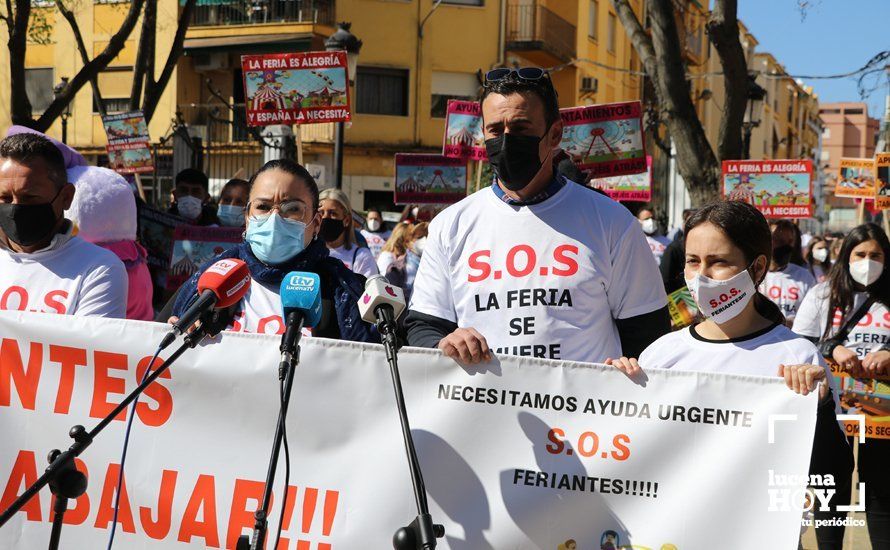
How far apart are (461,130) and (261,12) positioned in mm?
19660

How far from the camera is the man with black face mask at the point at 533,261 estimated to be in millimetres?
3537

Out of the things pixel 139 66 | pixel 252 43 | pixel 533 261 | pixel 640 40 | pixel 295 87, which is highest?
pixel 252 43

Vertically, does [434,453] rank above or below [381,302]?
below

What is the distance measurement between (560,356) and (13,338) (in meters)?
1.84

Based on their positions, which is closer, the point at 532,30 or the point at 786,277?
Answer: the point at 786,277

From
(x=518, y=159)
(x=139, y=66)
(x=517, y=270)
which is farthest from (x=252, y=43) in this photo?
(x=517, y=270)

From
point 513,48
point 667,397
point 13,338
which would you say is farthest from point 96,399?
point 513,48

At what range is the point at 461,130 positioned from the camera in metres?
12.0

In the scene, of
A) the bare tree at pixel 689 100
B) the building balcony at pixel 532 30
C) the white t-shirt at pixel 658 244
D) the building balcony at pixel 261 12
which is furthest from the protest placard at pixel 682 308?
the building balcony at pixel 532 30

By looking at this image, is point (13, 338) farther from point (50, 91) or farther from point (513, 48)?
point (50, 91)

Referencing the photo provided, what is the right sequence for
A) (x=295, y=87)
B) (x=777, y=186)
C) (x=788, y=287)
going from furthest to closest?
(x=777, y=186)
(x=295, y=87)
(x=788, y=287)

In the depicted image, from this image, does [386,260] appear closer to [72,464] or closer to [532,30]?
[72,464]

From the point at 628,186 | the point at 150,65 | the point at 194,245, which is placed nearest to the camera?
the point at 194,245

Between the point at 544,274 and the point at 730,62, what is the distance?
332 inches
